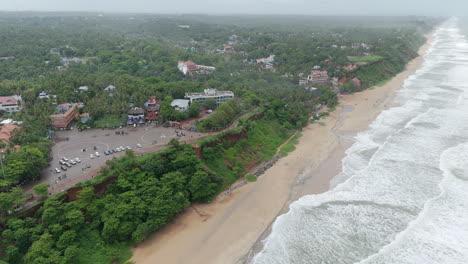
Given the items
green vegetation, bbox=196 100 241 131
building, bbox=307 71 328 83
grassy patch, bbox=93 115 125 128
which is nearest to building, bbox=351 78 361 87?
building, bbox=307 71 328 83

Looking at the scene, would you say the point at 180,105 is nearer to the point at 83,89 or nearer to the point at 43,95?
the point at 83,89

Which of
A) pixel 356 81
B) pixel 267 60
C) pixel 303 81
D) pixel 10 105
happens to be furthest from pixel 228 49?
pixel 10 105

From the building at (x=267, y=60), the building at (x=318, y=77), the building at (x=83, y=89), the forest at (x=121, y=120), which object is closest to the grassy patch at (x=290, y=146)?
the forest at (x=121, y=120)

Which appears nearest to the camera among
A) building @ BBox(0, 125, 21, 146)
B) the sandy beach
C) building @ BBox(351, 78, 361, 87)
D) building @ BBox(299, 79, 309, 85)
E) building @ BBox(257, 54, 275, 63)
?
the sandy beach

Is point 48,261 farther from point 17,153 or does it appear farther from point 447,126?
point 447,126

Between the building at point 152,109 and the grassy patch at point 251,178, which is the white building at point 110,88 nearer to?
the building at point 152,109

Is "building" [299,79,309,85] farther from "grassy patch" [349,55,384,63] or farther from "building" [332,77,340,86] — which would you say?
"grassy patch" [349,55,384,63]
